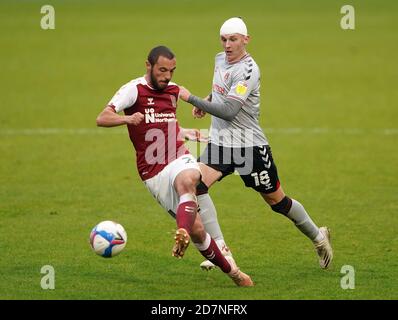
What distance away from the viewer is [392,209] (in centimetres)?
1493

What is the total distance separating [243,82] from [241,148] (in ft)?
2.76

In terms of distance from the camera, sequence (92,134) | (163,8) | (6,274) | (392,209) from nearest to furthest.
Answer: (6,274) < (392,209) < (92,134) < (163,8)

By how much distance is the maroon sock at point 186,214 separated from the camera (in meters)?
9.89

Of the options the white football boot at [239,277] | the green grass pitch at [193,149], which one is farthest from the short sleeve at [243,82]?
the green grass pitch at [193,149]

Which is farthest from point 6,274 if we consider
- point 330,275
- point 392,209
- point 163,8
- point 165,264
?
point 163,8

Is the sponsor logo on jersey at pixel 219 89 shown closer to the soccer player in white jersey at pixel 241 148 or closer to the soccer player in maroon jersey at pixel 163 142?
the soccer player in white jersey at pixel 241 148

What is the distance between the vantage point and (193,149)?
57.6 ft

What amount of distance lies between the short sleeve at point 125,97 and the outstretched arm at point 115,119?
0.45 ft

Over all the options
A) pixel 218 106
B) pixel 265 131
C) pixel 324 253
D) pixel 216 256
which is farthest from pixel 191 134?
pixel 265 131

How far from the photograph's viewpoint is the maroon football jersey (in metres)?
10.6

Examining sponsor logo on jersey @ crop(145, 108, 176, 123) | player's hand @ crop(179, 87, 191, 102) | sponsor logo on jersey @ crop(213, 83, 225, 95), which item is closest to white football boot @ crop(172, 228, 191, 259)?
sponsor logo on jersey @ crop(145, 108, 176, 123)
